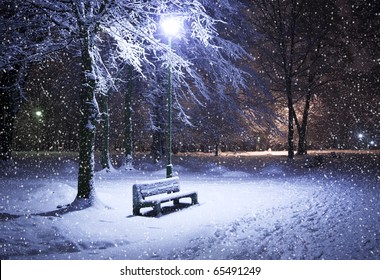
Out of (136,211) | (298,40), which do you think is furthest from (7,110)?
(298,40)

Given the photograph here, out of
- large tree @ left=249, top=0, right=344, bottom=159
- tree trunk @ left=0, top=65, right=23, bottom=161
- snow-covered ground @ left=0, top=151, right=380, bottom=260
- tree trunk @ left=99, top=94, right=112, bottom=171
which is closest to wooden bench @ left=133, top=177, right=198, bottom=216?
snow-covered ground @ left=0, top=151, right=380, bottom=260

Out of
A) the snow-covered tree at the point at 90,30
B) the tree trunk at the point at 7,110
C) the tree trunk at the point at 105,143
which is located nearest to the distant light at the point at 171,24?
the snow-covered tree at the point at 90,30

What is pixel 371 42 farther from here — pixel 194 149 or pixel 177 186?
pixel 194 149

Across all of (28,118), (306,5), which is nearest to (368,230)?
(306,5)

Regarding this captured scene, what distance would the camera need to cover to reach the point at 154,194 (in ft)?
33.3

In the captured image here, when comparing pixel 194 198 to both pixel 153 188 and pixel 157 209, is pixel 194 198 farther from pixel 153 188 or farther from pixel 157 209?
pixel 157 209

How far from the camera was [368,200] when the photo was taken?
10.3m

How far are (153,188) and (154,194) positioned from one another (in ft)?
0.58

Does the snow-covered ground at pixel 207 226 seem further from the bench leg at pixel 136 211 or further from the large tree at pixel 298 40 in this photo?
the large tree at pixel 298 40

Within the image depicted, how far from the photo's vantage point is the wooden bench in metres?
9.32

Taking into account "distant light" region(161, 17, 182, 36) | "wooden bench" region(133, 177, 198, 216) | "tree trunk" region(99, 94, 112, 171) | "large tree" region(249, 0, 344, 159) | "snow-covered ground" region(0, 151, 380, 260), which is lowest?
"snow-covered ground" region(0, 151, 380, 260)

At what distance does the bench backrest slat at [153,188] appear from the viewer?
368 inches

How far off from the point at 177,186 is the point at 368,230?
18.9 feet

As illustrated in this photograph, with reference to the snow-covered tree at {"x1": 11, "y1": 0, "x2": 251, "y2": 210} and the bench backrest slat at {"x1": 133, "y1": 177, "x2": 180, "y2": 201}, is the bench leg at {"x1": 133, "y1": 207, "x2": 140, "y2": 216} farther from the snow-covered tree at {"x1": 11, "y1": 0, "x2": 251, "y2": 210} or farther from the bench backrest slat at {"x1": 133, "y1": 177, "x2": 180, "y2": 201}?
the snow-covered tree at {"x1": 11, "y1": 0, "x2": 251, "y2": 210}
